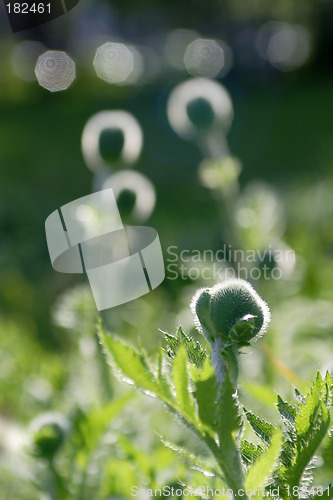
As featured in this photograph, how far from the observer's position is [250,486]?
1.39 feet

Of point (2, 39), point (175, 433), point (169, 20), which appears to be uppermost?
point (175, 433)

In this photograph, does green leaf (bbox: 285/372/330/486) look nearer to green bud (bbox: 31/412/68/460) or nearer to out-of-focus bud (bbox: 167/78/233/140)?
green bud (bbox: 31/412/68/460)

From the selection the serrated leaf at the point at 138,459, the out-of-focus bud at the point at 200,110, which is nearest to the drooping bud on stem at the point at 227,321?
the serrated leaf at the point at 138,459

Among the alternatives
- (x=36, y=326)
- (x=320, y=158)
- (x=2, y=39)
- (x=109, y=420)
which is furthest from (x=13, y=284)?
(x=2, y=39)

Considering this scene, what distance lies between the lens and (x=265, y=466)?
414 millimetres

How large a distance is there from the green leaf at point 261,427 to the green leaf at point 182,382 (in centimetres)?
6

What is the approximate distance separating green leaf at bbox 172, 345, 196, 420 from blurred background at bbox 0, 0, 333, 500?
0.09m

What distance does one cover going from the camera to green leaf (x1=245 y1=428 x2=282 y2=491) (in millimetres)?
406

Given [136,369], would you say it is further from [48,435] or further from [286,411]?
[48,435]

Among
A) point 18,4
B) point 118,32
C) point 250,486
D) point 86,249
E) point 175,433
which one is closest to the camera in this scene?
point 250,486

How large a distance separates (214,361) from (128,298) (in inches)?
33.6

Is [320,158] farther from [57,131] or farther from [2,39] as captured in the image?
[2,39]

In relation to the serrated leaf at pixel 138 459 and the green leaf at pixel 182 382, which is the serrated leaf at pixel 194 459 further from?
the serrated leaf at pixel 138 459

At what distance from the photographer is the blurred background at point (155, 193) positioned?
1071 mm
